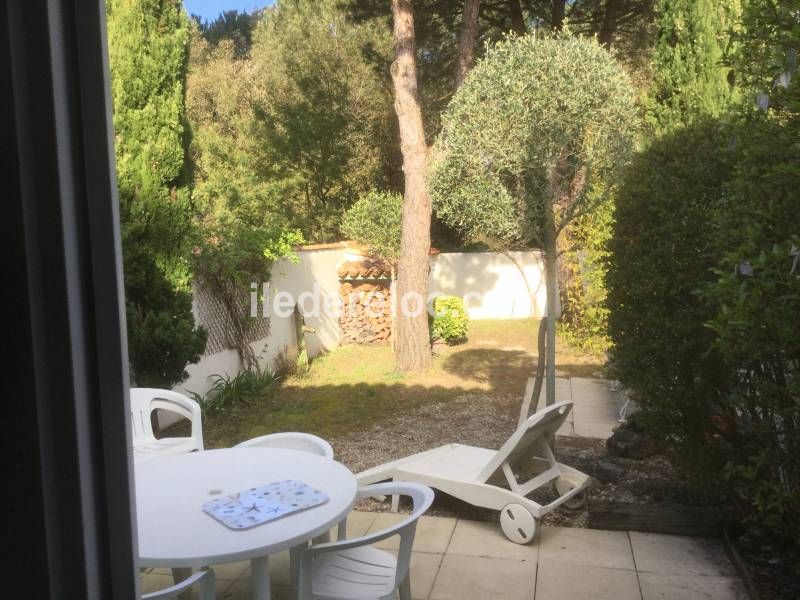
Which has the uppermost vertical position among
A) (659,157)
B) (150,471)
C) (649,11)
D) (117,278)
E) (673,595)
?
(649,11)

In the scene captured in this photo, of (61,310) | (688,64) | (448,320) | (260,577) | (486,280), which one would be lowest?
(260,577)

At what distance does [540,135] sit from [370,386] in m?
3.51

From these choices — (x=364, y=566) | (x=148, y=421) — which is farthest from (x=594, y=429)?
(x=364, y=566)

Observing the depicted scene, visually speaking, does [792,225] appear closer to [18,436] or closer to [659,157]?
[659,157]

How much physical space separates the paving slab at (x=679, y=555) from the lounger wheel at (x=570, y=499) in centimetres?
38

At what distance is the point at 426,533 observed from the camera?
3.39 metres

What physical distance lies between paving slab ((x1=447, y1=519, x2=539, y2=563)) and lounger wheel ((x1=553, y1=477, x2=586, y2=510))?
16.4 inches

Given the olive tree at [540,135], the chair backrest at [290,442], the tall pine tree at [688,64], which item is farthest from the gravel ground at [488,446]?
the tall pine tree at [688,64]

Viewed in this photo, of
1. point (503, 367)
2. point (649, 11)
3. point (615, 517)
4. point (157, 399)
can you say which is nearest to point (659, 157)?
point (615, 517)

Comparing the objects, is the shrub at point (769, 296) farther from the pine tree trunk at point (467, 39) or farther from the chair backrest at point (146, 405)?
the pine tree trunk at point (467, 39)

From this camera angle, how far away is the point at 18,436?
0.53 m

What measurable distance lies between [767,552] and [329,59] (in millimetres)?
10865

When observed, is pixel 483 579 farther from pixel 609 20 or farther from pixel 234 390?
pixel 609 20

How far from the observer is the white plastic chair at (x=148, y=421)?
3396mm
